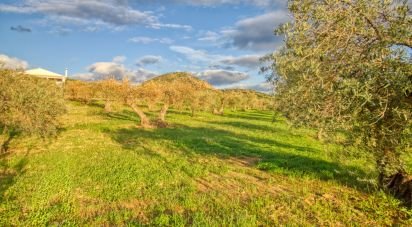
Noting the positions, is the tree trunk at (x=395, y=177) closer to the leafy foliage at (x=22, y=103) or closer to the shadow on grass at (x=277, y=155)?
the shadow on grass at (x=277, y=155)

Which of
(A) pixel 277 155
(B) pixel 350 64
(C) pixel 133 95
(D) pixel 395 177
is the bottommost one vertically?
(A) pixel 277 155

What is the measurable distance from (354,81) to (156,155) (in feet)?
52.1

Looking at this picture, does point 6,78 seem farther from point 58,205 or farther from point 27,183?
point 58,205

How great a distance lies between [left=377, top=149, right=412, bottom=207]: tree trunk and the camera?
45.0ft

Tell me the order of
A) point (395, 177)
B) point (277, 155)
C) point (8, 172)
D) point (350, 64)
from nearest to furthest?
point (350, 64), point (395, 177), point (8, 172), point (277, 155)

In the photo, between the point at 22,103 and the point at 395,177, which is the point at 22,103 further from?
the point at 395,177

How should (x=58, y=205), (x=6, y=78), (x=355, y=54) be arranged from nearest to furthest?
(x=355, y=54) < (x=58, y=205) < (x=6, y=78)

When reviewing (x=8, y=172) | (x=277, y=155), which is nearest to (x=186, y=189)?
(x=8, y=172)

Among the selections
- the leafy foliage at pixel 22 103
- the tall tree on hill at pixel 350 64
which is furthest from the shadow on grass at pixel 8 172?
the tall tree on hill at pixel 350 64

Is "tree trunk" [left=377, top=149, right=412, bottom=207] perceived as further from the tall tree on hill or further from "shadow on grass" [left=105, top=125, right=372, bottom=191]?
"shadow on grass" [left=105, top=125, right=372, bottom=191]

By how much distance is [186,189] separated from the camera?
15.7 meters

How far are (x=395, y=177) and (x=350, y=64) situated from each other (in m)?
5.94

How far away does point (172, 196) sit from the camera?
1453 cm

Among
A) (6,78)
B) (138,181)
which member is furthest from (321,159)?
(6,78)
